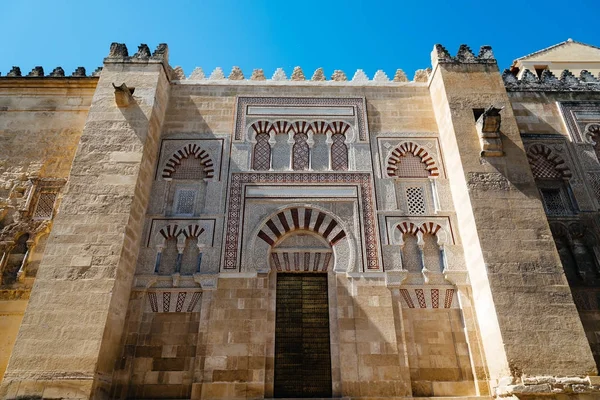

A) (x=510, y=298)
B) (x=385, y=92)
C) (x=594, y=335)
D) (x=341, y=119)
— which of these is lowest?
(x=594, y=335)

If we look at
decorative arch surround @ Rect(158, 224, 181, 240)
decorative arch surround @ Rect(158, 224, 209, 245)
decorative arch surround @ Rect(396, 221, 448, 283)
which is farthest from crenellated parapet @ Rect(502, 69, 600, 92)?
decorative arch surround @ Rect(158, 224, 181, 240)

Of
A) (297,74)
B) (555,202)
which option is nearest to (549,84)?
(555,202)

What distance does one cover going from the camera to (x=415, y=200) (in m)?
5.32

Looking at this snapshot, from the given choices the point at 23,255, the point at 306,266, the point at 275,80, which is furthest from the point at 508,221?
the point at 23,255

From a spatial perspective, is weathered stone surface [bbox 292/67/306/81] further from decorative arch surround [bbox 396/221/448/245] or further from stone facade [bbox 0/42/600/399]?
decorative arch surround [bbox 396/221/448/245]

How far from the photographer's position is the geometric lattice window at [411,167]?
18.1ft

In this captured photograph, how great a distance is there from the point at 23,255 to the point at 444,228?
16.5ft

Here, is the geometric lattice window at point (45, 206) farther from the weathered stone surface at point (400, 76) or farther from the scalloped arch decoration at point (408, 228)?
the weathered stone surface at point (400, 76)

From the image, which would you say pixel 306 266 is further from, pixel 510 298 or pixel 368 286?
pixel 510 298

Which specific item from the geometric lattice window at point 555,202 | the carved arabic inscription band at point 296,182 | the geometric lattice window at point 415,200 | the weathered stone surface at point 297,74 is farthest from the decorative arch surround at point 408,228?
the weathered stone surface at point 297,74

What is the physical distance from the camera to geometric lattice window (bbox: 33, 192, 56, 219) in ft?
17.3

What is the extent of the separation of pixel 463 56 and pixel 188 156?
Result: 4.08m

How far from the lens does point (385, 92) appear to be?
6.20m

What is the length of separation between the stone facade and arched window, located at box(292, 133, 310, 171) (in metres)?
0.02
